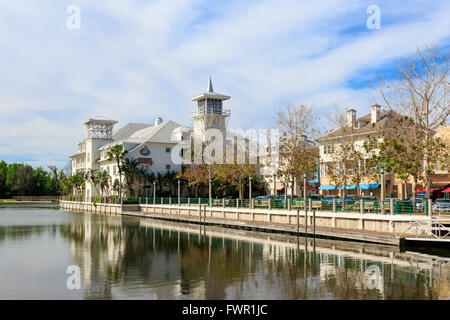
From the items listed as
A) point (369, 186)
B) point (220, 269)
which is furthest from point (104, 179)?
point (220, 269)

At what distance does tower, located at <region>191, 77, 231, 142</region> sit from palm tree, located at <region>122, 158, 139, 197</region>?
10202mm

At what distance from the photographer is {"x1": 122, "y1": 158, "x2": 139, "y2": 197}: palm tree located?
69875 mm

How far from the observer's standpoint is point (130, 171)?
70.0m

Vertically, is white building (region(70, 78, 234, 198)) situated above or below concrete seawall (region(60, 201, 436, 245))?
above

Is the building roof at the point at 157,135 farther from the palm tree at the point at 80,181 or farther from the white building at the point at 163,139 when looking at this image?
the palm tree at the point at 80,181

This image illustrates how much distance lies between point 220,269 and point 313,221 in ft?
42.2

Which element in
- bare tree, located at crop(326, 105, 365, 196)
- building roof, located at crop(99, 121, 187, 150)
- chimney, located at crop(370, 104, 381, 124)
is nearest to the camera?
bare tree, located at crop(326, 105, 365, 196)

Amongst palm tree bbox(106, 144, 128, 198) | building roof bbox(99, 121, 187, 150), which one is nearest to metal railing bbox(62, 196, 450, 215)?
palm tree bbox(106, 144, 128, 198)

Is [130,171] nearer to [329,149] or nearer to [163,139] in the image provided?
[163,139]

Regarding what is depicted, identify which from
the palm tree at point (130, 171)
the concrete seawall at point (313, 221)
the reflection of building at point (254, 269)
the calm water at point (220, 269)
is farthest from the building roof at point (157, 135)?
the reflection of building at point (254, 269)

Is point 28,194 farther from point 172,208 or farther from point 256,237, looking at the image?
point 256,237

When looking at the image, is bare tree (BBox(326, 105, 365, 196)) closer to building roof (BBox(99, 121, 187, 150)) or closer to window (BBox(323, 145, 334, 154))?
window (BBox(323, 145, 334, 154))
